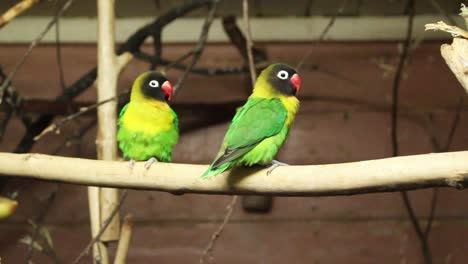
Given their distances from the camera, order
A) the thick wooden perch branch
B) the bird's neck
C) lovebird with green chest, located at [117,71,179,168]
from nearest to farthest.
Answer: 1. the thick wooden perch branch
2. the bird's neck
3. lovebird with green chest, located at [117,71,179,168]

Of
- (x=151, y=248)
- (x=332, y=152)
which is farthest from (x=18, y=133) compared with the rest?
(x=332, y=152)

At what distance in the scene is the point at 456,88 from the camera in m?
1.98

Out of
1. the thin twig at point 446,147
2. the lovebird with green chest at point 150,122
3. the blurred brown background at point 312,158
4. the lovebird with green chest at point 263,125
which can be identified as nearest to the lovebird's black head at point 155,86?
the lovebird with green chest at point 150,122

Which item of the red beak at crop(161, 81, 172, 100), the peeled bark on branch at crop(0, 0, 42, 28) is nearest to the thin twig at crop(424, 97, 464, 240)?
the red beak at crop(161, 81, 172, 100)

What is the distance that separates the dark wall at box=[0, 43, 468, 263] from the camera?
1911 mm

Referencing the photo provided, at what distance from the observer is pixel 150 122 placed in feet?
4.52

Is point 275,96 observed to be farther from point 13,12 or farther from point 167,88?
point 13,12

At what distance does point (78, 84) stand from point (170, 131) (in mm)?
500

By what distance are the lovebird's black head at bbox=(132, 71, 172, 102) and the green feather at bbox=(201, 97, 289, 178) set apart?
25cm

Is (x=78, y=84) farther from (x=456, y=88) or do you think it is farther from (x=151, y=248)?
(x=456, y=88)

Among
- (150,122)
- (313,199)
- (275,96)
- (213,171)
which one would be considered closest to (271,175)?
(213,171)

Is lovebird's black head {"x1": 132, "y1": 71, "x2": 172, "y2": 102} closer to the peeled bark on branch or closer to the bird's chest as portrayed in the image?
the bird's chest

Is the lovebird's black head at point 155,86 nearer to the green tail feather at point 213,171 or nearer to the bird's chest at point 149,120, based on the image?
the bird's chest at point 149,120

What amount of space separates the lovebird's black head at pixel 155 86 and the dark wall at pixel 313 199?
59 centimetres
